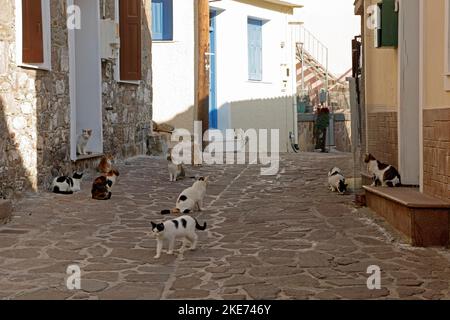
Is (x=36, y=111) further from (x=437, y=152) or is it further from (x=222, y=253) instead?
(x=437, y=152)

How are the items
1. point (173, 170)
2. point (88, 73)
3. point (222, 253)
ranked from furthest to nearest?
point (88, 73) < point (173, 170) < point (222, 253)

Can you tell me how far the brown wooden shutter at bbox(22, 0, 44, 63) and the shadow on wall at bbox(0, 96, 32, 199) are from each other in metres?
0.73

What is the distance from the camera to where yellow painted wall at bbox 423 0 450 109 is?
5.89m

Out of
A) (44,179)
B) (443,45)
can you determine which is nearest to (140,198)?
(44,179)

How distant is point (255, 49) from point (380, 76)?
36.3 ft

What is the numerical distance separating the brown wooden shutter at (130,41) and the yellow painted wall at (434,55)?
23.7ft

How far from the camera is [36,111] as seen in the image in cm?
862

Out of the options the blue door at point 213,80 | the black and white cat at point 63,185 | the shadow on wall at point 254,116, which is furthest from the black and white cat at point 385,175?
the blue door at point 213,80

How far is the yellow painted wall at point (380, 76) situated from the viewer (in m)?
8.23

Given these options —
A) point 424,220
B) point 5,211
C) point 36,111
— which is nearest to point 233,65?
point 36,111

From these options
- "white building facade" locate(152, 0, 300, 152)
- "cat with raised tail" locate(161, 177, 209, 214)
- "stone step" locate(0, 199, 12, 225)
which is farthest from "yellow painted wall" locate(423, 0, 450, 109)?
"white building facade" locate(152, 0, 300, 152)

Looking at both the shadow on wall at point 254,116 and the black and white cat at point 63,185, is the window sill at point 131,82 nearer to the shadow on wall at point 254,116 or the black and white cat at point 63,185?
the shadow on wall at point 254,116

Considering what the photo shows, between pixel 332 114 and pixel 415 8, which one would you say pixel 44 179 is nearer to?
pixel 415 8
